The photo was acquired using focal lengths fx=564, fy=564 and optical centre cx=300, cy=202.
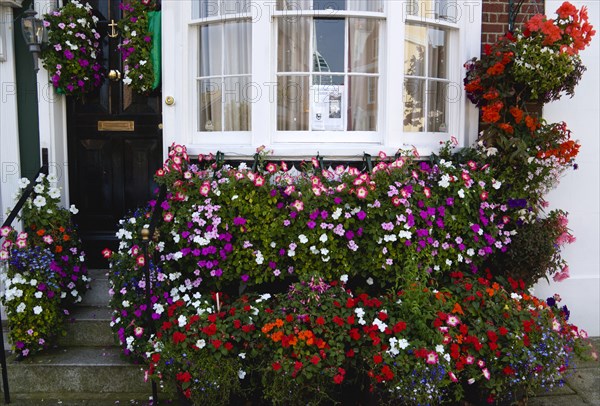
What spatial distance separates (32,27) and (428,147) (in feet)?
10.6

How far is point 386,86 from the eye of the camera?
4.46 m

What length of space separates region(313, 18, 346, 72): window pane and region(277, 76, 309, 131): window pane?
0.18m

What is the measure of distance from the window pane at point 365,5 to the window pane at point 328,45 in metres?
0.14

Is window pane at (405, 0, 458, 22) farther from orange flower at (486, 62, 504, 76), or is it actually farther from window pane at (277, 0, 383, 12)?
orange flower at (486, 62, 504, 76)

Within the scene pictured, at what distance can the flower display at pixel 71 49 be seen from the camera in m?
4.40

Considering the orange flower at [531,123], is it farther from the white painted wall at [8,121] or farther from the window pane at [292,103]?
the white painted wall at [8,121]

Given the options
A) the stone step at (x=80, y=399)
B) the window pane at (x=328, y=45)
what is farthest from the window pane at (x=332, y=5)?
the stone step at (x=80, y=399)

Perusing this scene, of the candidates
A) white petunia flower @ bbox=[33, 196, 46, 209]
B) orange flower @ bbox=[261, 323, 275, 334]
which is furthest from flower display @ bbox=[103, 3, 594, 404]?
white petunia flower @ bbox=[33, 196, 46, 209]

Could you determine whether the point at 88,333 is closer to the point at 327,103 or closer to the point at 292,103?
the point at 292,103

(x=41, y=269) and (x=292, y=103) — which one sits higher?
A: (x=292, y=103)

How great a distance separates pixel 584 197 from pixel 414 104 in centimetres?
171

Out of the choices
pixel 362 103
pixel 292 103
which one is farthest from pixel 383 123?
pixel 292 103

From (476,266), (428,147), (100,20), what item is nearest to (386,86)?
(428,147)

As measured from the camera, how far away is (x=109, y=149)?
4867 mm
